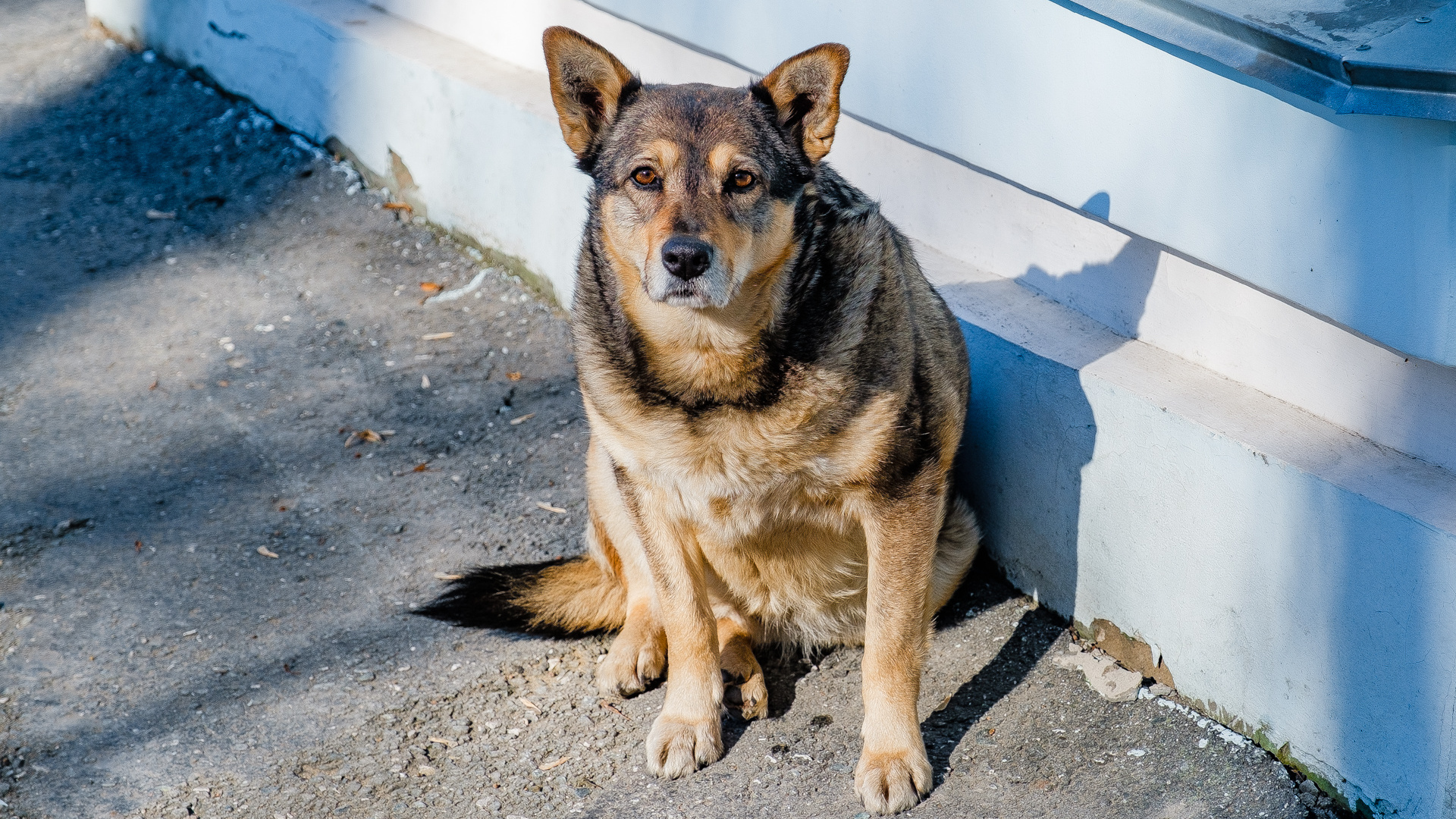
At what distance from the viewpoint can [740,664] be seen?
3.48 metres

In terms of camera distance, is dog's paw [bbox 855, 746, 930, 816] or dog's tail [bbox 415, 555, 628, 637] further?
dog's tail [bbox 415, 555, 628, 637]

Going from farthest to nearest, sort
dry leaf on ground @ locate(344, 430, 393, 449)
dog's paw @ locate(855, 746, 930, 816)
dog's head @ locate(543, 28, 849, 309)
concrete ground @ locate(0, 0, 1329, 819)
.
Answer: dry leaf on ground @ locate(344, 430, 393, 449) < concrete ground @ locate(0, 0, 1329, 819) < dog's paw @ locate(855, 746, 930, 816) < dog's head @ locate(543, 28, 849, 309)

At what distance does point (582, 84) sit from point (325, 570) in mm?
1921

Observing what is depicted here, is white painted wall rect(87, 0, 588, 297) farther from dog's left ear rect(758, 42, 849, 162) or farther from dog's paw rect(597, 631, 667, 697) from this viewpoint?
dog's paw rect(597, 631, 667, 697)

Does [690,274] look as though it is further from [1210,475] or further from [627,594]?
[1210,475]

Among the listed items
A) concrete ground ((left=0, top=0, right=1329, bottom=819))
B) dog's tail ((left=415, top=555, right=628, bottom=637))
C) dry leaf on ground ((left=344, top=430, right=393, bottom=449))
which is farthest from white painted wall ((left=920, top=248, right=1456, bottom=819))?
dry leaf on ground ((left=344, top=430, right=393, bottom=449))

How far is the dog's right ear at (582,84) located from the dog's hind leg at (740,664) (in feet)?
4.49

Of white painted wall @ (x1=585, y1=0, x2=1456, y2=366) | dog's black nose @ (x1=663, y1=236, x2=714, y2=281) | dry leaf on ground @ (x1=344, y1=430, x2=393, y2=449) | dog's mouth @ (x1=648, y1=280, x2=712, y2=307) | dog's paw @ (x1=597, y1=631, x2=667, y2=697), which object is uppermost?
white painted wall @ (x1=585, y1=0, x2=1456, y2=366)

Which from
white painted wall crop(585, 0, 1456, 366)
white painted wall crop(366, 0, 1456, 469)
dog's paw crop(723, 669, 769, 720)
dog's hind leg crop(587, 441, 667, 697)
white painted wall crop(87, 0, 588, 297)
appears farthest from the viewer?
white painted wall crop(87, 0, 588, 297)

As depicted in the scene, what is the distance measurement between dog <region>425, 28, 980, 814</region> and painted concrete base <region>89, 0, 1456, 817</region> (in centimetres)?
40

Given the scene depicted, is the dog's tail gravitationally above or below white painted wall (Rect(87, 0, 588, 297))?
below

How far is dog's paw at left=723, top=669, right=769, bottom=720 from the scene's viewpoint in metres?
3.39

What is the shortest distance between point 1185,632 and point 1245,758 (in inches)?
13.2

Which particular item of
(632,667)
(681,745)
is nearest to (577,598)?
(632,667)
